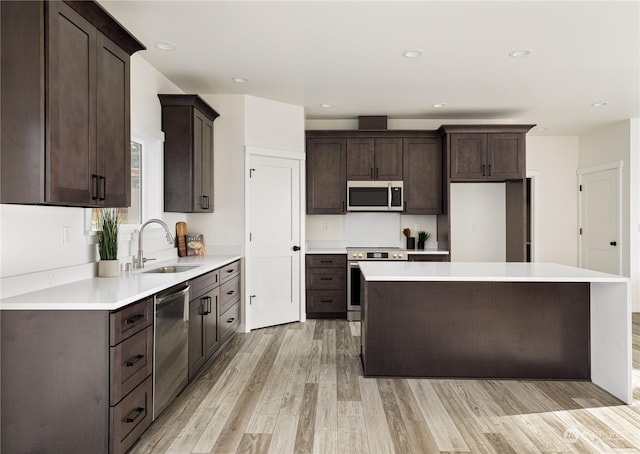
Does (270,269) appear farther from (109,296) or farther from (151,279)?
(109,296)

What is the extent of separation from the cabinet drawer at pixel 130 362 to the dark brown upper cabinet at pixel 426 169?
12.8ft

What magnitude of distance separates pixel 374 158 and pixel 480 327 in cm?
280

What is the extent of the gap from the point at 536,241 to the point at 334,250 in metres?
3.32

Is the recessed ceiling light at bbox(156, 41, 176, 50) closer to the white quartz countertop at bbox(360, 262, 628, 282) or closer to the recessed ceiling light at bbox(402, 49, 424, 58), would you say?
the recessed ceiling light at bbox(402, 49, 424, 58)

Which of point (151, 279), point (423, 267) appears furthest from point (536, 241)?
point (151, 279)

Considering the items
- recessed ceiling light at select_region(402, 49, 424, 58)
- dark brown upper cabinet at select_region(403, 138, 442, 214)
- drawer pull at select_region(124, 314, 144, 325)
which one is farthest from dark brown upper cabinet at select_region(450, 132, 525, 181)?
drawer pull at select_region(124, 314, 144, 325)

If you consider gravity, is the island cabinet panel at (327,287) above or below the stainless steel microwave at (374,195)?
below

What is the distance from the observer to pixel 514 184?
547 cm

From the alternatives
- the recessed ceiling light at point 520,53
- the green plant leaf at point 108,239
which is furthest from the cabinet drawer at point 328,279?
the recessed ceiling light at point 520,53

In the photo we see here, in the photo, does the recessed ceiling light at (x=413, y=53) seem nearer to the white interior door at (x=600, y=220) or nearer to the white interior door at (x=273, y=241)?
A: the white interior door at (x=273, y=241)

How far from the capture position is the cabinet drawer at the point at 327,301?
17.3 ft

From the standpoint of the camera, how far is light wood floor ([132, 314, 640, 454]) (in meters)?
2.29

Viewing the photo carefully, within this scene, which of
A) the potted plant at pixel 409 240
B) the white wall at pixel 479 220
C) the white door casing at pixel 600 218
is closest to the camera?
the potted plant at pixel 409 240

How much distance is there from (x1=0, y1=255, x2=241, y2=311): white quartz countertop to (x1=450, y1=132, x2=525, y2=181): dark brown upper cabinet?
3720 mm
